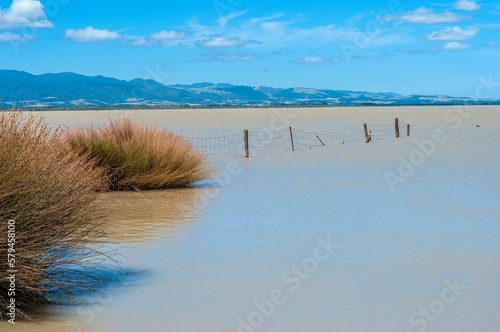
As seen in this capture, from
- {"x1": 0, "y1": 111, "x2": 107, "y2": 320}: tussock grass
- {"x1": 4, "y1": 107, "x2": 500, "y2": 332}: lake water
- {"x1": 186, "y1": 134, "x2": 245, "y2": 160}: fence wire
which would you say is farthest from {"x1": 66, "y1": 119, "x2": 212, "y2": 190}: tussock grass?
{"x1": 0, "y1": 111, "x2": 107, "y2": 320}: tussock grass

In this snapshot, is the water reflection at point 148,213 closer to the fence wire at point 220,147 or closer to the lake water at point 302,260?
the lake water at point 302,260

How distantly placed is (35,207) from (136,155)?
9.51 metres

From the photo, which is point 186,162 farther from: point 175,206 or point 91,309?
point 91,309

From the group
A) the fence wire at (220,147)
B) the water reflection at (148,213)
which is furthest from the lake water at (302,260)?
the fence wire at (220,147)

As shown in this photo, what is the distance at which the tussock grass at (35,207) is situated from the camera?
664 cm

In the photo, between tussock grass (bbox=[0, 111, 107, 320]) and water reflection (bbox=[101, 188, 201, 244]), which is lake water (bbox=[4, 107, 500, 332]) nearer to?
water reflection (bbox=[101, 188, 201, 244])

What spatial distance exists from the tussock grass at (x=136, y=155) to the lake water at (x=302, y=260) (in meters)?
0.47

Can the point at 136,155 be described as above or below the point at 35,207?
below

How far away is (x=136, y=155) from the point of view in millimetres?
16312

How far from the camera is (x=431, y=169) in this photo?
70.9 ft

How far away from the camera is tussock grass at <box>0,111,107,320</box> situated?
664 cm

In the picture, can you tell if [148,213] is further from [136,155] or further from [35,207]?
[35,207]

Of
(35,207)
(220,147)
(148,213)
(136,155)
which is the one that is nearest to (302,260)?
(35,207)

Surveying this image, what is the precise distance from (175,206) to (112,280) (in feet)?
19.6
